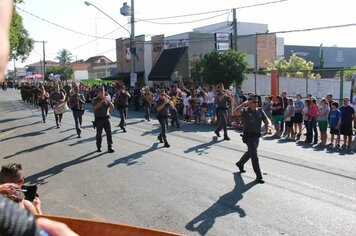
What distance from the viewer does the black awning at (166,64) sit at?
35.1 m

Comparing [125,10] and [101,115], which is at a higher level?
[125,10]

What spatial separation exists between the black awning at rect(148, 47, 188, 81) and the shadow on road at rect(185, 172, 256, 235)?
26684 mm

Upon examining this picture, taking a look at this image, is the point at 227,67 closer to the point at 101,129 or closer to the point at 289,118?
the point at 289,118

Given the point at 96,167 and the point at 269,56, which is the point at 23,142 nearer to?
the point at 96,167

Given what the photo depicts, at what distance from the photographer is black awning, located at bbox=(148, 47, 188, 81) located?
3509cm

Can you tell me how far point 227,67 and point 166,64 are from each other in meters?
12.0

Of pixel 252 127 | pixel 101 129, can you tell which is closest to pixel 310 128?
pixel 252 127

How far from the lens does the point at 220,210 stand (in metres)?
7.10

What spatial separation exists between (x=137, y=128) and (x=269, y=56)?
91.3ft

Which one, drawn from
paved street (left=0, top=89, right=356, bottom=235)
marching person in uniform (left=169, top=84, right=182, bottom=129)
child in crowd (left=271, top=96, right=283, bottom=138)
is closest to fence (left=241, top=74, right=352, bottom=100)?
child in crowd (left=271, top=96, right=283, bottom=138)

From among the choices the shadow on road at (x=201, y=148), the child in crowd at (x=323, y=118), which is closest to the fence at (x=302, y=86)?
the child in crowd at (x=323, y=118)

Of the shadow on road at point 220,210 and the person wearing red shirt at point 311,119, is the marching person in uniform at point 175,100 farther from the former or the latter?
the shadow on road at point 220,210

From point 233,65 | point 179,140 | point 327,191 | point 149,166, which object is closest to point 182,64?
point 233,65

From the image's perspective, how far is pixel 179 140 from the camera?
14883 millimetres
